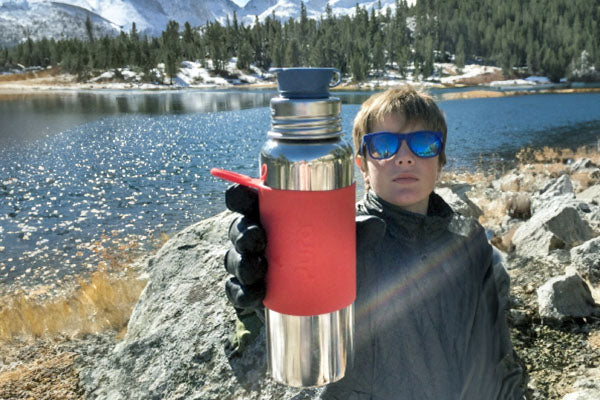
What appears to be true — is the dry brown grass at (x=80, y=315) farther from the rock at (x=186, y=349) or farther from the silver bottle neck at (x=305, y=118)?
the silver bottle neck at (x=305, y=118)

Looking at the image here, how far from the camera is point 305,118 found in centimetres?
122

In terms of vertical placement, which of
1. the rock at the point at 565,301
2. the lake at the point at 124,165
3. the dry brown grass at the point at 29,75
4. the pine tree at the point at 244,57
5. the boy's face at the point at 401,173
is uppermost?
the pine tree at the point at 244,57

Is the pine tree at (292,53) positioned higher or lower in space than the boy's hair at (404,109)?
higher

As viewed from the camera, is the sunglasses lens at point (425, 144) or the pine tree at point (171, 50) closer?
the sunglasses lens at point (425, 144)

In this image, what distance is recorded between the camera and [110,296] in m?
7.16

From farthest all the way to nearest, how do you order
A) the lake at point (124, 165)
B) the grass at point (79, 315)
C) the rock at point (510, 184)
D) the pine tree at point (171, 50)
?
1. the pine tree at point (171, 50)
2. the rock at point (510, 184)
3. the lake at point (124, 165)
4. the grass at point (79, 315)

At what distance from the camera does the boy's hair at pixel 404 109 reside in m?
2.01

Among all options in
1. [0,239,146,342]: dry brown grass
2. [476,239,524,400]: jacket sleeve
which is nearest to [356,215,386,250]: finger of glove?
[476,239,524,400]: jacket sleeve

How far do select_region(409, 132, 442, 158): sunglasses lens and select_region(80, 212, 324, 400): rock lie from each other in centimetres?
181

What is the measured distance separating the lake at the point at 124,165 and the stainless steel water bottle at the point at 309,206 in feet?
0.65

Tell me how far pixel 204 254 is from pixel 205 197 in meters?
13.4

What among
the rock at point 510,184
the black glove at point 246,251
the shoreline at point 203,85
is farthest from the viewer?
the shoreline at point 203,85

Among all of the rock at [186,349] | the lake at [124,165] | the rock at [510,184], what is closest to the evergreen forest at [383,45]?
the lake at [124,165]

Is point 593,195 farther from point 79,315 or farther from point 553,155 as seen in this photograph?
point 553,155
